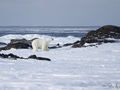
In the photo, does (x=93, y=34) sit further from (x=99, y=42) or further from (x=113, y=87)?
(x=113, y=87)

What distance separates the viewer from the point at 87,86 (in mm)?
5230

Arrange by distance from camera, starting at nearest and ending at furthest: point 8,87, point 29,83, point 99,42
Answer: point 8,87 → point 29,83 → point 99,42

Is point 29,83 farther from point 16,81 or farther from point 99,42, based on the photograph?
point 99,42

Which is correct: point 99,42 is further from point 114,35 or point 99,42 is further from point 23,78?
point 23,78

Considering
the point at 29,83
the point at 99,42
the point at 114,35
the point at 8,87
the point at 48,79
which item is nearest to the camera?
the point at 8,87

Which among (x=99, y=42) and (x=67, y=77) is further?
(x=99, y=42)

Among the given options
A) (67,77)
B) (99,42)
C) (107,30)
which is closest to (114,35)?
(107,30)

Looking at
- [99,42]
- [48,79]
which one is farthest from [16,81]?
[99,42]

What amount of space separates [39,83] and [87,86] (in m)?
1.07

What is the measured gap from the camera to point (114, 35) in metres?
26.7

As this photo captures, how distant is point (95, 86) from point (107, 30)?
23.1 metres

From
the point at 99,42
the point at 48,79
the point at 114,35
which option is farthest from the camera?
the point at 114,35

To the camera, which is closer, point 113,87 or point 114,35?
point 113,87

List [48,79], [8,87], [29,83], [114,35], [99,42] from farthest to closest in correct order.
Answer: [114,35] < [99,42] < [48,79] < [29,83] < [8,87]
